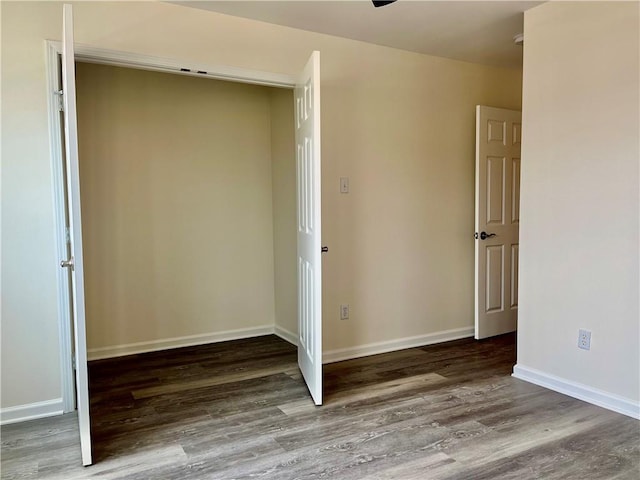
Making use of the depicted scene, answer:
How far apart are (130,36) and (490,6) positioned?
7.13ft

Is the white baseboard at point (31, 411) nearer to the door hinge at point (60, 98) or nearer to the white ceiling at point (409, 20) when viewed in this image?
the door hinge at point (60, 98)

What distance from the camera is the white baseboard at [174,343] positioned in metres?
3.79

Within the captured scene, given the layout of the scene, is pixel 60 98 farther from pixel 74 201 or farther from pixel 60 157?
pixel 74 201

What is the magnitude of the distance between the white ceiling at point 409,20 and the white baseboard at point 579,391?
2309 mm

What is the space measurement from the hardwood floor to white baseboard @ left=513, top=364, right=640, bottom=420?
0.18 feet

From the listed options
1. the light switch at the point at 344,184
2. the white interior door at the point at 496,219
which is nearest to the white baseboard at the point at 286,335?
the light switch at the point at 344,184

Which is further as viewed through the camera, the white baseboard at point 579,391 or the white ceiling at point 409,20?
the white ceiling at point 409,20

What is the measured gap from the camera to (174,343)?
4082mm

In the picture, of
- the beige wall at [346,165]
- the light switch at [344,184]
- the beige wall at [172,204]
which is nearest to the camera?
the beige wall at [346,165]

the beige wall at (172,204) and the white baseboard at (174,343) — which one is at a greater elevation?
the beige wall at (172,204)

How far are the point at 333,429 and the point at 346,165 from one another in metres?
1.88

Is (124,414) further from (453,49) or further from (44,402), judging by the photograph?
(453,49)

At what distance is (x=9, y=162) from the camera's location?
2555mm

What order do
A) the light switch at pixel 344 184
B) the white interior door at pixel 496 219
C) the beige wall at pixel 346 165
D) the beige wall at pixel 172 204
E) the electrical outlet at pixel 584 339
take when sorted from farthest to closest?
the white interior door at pixel 496 219 < the beige wall at pixel 172 204 < the light switch at pixel 344 184 < the electrical outlet at pixel 584 339 < the beige wall at pixel 346 165
